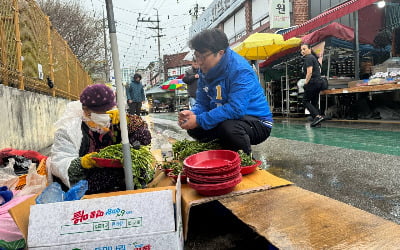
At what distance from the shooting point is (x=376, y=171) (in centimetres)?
281

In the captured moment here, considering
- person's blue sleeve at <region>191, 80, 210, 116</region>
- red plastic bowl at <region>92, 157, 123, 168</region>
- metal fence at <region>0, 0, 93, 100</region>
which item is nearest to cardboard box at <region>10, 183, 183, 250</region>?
red plastic bowl at <region>92, 157, 123, 168</region>

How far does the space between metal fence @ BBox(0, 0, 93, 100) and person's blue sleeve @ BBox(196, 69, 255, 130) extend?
9.22ft

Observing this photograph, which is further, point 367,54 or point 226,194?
point 367,54

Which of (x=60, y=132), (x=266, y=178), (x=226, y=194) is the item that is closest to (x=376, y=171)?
(x=266, y=178)

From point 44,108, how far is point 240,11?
55.6 ft

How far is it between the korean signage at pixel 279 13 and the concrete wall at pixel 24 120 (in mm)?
10029

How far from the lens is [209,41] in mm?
2490

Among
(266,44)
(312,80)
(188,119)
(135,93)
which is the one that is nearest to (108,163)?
(188,119)

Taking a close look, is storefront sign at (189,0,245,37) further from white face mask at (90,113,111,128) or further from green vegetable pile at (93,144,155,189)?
green vegetable pile at (93,144,155,189)

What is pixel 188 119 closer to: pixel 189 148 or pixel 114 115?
pixel 189 148

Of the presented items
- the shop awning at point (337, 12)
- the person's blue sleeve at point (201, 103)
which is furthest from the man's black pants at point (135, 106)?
the person's blue sleeve at point (201, 103)

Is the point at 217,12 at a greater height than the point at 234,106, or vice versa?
the point at 217,12

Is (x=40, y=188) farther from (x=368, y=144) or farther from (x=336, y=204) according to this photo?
(x=368, y=144)

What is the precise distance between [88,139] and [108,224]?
1.35 m
